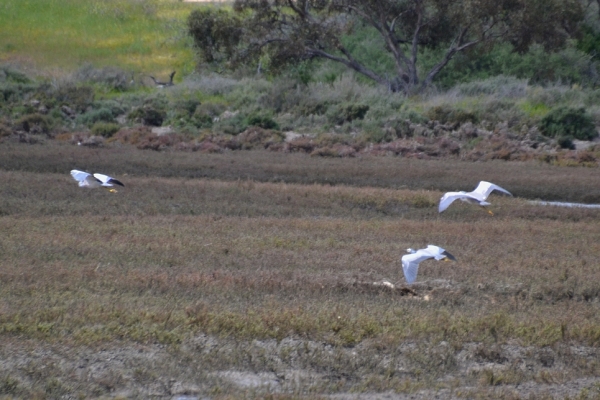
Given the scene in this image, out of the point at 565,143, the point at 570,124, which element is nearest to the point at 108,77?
the point at 570,124

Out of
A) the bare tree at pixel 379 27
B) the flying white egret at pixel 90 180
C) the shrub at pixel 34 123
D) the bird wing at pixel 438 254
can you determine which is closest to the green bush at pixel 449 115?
the bare tree at pixel 379 27

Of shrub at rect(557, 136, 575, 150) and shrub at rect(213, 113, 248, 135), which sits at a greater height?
shrub at rect(557, 136, 575, 150)

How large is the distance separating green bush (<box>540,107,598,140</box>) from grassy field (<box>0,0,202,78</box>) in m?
25.2

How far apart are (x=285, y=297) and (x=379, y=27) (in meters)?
29.8

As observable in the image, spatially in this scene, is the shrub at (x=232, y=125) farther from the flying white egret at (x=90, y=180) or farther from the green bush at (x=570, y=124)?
the flying white egret at (x=90, y=180)

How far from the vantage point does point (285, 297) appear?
762 centimetres

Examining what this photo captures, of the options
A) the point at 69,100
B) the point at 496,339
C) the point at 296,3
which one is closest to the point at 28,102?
the point at 69,100

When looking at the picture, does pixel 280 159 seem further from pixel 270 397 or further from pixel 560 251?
pixel 270 397

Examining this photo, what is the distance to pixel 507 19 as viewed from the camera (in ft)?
108

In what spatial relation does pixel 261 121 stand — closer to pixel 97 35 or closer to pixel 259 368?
pixel 259 368

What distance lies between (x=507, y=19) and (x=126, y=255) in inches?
1088

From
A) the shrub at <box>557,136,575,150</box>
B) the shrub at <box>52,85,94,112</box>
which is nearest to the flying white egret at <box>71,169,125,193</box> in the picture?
the shrub at <box>557,136,575,150</box>

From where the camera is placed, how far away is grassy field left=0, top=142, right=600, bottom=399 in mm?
5688

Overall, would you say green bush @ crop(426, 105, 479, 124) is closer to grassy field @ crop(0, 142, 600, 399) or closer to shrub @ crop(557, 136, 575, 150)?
shrub @ crop(557, 136, 575, 150)
